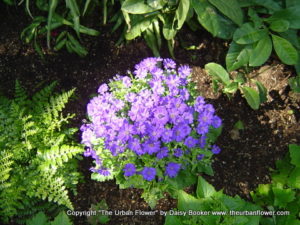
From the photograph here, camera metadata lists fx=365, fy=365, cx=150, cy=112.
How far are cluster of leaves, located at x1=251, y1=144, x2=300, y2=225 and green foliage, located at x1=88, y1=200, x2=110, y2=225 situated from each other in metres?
1.03

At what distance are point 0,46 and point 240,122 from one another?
6.26ft

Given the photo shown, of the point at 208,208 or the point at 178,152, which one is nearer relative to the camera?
the point at 178,152

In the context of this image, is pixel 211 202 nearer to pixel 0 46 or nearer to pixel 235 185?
pixel 235 185

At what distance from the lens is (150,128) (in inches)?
70.3

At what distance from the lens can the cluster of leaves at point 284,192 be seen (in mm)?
2355

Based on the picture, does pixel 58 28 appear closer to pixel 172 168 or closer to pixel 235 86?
pixel 235 86

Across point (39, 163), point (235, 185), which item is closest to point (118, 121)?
point (39, 163)

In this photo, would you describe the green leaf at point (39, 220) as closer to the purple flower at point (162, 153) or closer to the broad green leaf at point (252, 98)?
the purple flower at point (162, 153)

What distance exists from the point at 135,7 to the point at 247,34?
73 centimetres

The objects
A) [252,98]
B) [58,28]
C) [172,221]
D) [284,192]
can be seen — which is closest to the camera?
[172,221]

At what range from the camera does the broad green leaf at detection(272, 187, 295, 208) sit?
2332 mm

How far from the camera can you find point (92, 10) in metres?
2.61

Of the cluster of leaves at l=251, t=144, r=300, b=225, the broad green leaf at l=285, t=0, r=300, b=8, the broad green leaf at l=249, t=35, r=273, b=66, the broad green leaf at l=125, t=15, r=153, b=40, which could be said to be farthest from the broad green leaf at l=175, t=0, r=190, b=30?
the cluster of leaves at l=251, t=144, r=300, b=225

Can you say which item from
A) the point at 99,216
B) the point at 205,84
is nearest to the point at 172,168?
the point at 99,216
